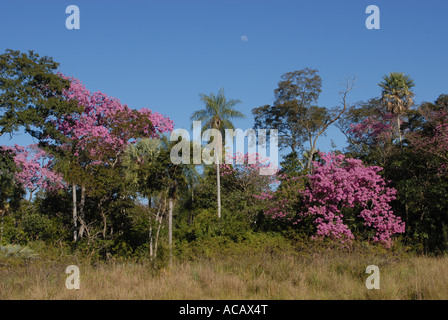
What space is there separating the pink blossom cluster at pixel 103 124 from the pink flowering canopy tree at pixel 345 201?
10.4 metres

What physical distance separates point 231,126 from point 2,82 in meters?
12.6

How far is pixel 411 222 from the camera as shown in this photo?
18234 mm

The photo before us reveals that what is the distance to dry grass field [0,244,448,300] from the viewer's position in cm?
723

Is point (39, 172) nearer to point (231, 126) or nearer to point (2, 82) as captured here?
point (2, 82)

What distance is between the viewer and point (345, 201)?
16609mm

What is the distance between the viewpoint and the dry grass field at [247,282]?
23.7 ft

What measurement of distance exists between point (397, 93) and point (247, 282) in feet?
101

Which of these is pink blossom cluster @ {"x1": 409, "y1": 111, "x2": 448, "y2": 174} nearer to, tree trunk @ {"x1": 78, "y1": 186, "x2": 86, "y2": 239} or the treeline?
the treeline

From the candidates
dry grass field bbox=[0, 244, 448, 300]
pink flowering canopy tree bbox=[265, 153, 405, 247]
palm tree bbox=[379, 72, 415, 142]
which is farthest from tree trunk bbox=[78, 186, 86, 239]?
palm tree bbox=[379, 72, 415, 142]

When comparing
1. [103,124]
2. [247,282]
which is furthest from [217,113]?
[247,282]

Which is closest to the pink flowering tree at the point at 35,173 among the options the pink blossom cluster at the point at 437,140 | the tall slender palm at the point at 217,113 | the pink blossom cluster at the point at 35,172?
the pink blossom cluster at the point at 35,172

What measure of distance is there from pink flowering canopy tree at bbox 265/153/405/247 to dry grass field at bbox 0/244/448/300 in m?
5.79

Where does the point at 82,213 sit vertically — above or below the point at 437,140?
below

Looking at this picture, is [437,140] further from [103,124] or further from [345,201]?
[103,124]
